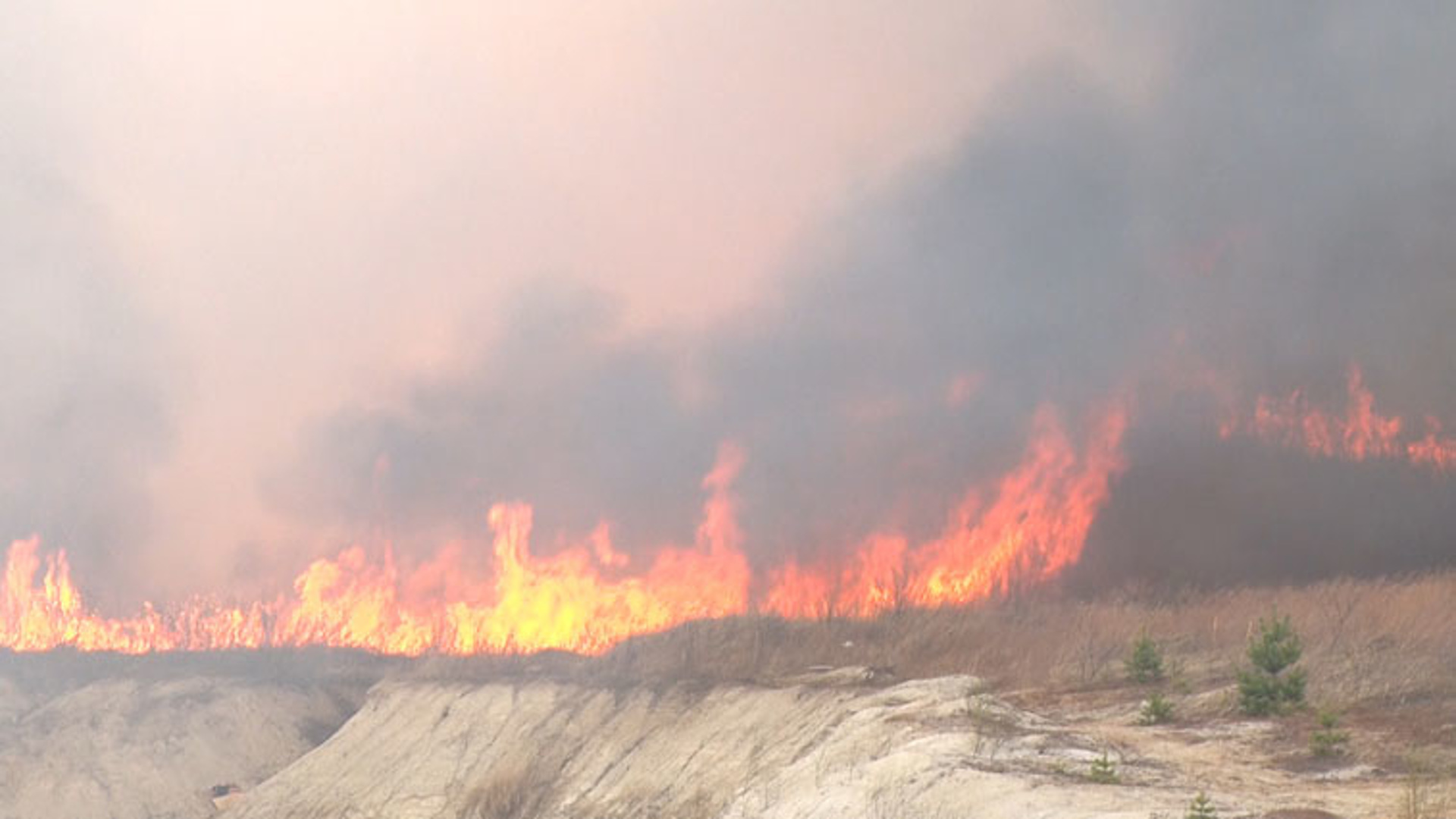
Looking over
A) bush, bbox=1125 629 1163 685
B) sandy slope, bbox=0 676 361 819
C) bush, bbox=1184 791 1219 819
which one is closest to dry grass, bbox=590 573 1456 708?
bush, bbox=1125 629 1163 685

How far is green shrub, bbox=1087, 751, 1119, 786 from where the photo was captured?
19.8 m

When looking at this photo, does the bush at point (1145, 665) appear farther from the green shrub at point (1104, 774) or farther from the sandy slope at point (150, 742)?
the sandy slope at point (150, 742)

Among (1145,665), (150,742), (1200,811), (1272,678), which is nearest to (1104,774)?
(1200,811)

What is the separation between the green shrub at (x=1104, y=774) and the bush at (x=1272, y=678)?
6839 millimetres

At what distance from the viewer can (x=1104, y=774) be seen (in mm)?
19953

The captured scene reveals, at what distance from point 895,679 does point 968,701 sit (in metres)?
9.34

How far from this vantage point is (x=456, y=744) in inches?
1889

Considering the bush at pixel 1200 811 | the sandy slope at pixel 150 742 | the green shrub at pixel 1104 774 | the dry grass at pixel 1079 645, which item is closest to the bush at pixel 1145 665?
the dry grass at pixel 1079 645

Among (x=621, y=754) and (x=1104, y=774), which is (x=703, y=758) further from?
(x=1104, y=774)

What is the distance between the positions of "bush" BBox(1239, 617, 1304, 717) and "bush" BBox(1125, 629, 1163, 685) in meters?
4.97

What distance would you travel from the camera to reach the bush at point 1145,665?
3169 centimetres

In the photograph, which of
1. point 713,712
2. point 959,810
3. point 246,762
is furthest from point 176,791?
point 959,810

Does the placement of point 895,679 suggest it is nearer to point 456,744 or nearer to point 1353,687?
point 1353,687

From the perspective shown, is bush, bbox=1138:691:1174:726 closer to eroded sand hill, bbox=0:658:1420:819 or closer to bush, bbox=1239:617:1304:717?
eroded sand hill, bbox=0:658:1420:819
